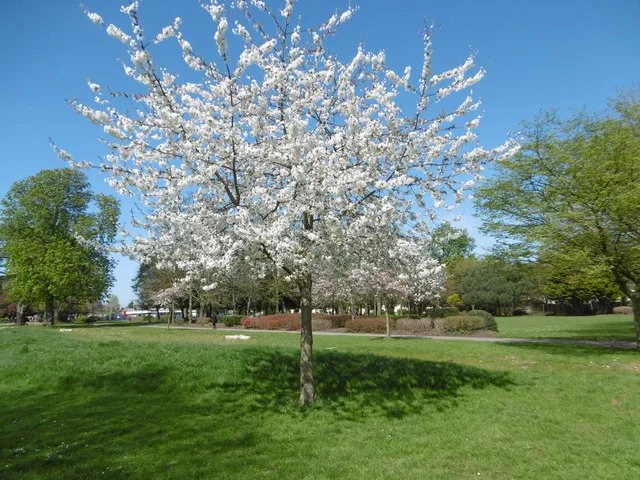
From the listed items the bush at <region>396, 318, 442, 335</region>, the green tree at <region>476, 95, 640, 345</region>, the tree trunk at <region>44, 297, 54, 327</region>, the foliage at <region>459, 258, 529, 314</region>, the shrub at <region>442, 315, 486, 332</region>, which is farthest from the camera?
the foliage at <region>459, 258, 529, 314</region>

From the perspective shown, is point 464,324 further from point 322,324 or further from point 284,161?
point 284,161

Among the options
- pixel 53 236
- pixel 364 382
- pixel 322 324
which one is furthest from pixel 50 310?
pixel 364 382

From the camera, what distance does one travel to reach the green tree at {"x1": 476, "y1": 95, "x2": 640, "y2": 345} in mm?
16828

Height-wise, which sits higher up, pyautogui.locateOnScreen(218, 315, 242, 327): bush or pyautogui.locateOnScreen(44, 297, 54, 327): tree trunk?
pyautogui.locateOnScreen(44, 297, 54, 327): tree trunk

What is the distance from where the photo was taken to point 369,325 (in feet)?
103

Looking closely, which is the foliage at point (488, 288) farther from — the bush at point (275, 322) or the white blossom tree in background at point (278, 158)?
the white blossom tree in background at point (278, 158)

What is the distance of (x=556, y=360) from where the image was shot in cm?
1558

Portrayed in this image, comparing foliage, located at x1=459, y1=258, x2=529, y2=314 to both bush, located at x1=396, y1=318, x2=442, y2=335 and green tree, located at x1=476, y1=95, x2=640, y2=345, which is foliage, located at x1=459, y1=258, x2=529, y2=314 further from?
green tree, located at x1=476, y1=95, x2=640, y2=345

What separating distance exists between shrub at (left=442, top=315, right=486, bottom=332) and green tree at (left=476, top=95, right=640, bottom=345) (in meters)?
9.06

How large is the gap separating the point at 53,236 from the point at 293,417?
131ft

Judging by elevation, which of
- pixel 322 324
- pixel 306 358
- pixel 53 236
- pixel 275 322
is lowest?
pixel 322 324

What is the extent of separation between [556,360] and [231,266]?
13.7 m

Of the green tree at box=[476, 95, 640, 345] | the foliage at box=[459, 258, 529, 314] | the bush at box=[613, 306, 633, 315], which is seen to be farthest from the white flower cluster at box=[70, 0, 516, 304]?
the bush at box=[613, 306, 633, 315]

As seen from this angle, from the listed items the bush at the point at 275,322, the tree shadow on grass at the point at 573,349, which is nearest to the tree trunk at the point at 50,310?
the bush at the point at 275,322
